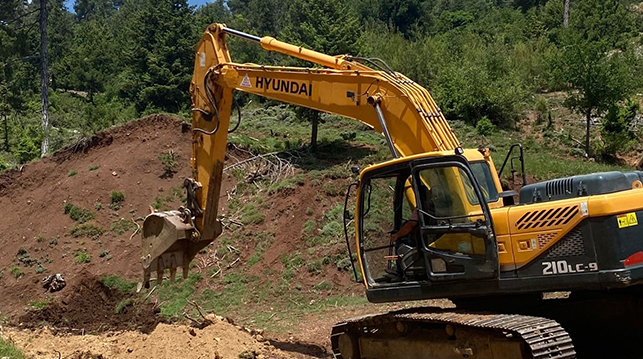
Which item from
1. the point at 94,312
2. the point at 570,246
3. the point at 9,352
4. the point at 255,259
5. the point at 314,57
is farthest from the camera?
the point at 255,259

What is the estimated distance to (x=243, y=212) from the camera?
21.3 m

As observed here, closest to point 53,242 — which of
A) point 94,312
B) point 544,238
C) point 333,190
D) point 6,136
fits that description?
point 94,312

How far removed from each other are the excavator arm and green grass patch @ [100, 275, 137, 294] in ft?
24.2

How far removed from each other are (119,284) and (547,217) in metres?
13.4

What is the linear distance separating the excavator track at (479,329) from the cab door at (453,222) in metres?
0.47

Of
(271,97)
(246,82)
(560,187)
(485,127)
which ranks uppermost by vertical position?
(246,82)

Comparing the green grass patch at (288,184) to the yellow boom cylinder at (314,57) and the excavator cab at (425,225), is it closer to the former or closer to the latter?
the yellow boom cylinder at (314,57)

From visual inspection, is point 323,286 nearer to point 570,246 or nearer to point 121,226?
point 121,226

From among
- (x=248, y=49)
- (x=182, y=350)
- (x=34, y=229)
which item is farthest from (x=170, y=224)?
(x=248, y=49)

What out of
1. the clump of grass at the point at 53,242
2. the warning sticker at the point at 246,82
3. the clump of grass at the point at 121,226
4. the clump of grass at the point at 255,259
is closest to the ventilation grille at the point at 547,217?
the warning sticker at the point at 246,82

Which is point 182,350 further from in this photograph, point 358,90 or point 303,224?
point 303,224

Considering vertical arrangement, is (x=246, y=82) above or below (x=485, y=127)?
above

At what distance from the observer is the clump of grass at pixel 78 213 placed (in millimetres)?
22422

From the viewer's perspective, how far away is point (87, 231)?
21.7 m
